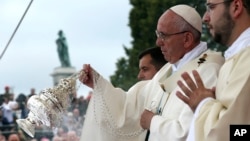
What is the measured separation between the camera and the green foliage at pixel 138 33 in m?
29.9

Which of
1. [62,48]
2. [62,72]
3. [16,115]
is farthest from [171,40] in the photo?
[62,48]

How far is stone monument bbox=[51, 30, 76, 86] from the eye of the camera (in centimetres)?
3647

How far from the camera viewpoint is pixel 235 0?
193 inches

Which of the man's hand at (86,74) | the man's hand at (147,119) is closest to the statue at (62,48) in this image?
the man's hand at (86,74)

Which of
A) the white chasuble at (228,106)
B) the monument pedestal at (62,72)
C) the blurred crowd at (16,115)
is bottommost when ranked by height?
the blurred crowd at (16,115)

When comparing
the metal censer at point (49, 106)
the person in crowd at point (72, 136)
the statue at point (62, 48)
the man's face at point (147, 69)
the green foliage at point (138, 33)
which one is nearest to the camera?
the metal censer at point (49, 106)

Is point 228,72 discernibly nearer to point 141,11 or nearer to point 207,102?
point 207,102

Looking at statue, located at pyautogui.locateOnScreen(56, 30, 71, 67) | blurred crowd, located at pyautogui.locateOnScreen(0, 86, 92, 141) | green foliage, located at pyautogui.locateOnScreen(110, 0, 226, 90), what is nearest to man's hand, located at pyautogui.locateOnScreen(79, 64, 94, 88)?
blurred crowd, located at pyautogui.locateOnScreen(0, 86, 92, 141)

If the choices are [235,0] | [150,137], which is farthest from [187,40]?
[235,0]

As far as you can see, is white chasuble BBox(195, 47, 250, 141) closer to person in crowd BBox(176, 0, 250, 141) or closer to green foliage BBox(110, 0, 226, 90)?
person in crowd BBox(176, 0, 250, 141)

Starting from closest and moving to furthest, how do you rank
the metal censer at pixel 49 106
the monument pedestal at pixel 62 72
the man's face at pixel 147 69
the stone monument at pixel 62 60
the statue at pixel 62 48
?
the metal censer at pixel 49 106, the man's face at pixel 147 69, the monument pedestal at pixel 62 72, the stone monument at pixel 62 60, the statue at pixel 62 48

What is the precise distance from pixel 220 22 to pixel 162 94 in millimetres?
1292

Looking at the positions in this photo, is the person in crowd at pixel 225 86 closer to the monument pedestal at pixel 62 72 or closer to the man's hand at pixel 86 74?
the man's hand at pixel 86 74

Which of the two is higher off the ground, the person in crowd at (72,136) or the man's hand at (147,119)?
the man's hand at (147,119)
